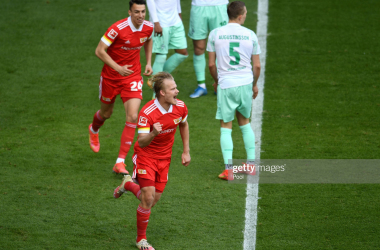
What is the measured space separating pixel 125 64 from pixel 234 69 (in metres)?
1.37

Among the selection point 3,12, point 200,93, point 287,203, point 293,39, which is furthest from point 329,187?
point 3,12

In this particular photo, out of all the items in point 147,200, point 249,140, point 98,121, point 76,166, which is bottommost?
point 76,166

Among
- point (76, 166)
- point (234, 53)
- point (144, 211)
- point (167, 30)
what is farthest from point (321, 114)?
point (144, 211)

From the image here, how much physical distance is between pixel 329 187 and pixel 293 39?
5259mm

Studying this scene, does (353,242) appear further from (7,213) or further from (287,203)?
(7,213)

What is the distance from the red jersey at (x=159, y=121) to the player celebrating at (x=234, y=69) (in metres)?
1.38

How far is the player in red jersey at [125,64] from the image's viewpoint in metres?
5.83

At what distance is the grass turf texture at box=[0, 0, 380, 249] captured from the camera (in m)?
4.71

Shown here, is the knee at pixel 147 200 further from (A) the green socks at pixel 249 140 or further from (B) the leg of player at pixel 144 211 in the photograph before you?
(A) the green socks at pixel 249 140

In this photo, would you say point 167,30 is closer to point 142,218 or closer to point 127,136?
point 127,136

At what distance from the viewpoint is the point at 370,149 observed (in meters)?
6.40

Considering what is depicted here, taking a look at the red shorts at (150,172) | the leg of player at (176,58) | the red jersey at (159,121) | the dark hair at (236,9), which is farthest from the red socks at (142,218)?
the leg of player at (176,58)

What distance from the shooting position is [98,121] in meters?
6.43

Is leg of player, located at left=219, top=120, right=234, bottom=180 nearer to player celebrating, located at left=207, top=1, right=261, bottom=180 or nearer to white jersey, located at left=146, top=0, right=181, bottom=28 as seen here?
player celebrating, located at left=207, top=1, right=261, bottom=180
